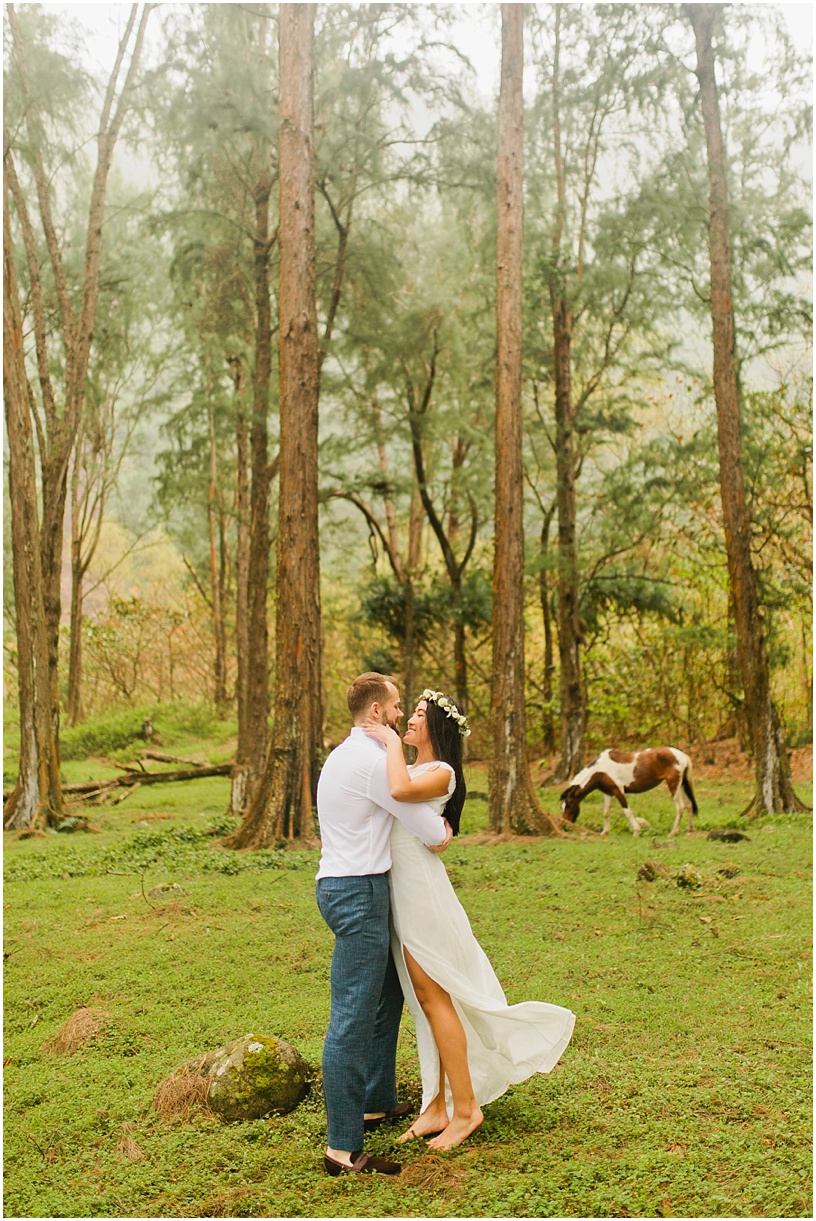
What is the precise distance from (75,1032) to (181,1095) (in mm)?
1155

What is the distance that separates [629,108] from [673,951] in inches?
477

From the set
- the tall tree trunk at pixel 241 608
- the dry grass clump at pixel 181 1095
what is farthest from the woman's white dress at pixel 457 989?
the tall tree trunk at pixel 241 608

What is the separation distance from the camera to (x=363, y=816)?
3449 mm

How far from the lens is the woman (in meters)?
3.46

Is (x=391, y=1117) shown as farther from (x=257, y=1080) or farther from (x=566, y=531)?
(x=566, y=531)

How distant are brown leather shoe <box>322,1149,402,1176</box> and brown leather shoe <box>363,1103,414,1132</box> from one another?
322 mm

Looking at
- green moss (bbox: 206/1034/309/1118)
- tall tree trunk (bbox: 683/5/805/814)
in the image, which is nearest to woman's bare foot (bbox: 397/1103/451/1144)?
green moss (bbox: 206/1034/309/1118)

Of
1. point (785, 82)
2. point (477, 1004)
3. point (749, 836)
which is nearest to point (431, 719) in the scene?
point (477, 1004)

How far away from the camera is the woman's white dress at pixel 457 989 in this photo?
3502mm

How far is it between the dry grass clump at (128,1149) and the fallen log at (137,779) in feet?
34.2

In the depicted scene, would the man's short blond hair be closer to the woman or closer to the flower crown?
the woman

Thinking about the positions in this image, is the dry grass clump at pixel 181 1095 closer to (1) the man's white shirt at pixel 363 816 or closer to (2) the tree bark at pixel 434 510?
(1) the man's white shirt at pixel 363 816

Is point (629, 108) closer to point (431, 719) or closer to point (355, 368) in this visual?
point (355, 368)

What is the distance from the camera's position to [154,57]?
13375 mm
